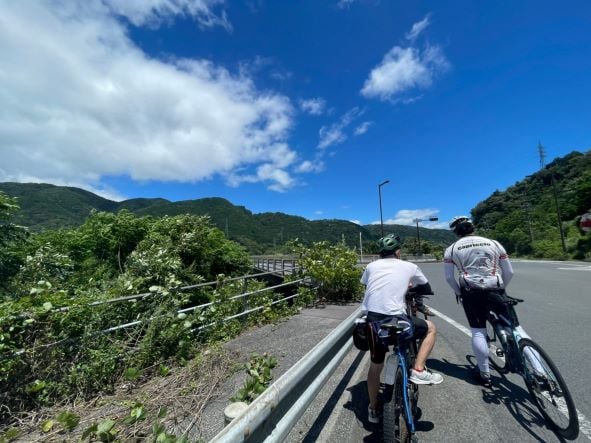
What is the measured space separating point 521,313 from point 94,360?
8543mm

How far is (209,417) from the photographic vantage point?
9.78 feet

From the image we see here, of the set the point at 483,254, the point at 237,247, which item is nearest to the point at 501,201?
the point at 237,247

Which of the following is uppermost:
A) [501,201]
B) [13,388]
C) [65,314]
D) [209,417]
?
[501,201]

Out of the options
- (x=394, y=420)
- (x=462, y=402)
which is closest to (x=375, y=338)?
(x=394, y=420)

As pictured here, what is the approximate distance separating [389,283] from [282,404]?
1615 millimetres

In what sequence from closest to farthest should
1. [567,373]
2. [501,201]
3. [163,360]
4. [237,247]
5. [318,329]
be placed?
[567,373] → [163,360] → [318,329] → [237,247] → [501,201]

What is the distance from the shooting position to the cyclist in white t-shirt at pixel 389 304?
9.14 feet

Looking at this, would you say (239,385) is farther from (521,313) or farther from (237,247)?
(237,247)

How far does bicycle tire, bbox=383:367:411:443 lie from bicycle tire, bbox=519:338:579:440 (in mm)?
1399

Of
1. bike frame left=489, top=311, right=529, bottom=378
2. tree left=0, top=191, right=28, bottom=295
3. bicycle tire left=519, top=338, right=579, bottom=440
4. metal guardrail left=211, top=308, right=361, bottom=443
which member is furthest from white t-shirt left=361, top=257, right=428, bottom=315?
tree left=0, top=191, right=28, bottom=295

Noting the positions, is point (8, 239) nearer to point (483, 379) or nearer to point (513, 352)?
point (483, 379)

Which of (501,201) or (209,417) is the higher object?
(501,201)

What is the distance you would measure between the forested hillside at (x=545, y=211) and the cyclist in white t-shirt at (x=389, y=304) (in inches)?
1678

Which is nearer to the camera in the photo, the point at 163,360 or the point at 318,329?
the point at 163,360
